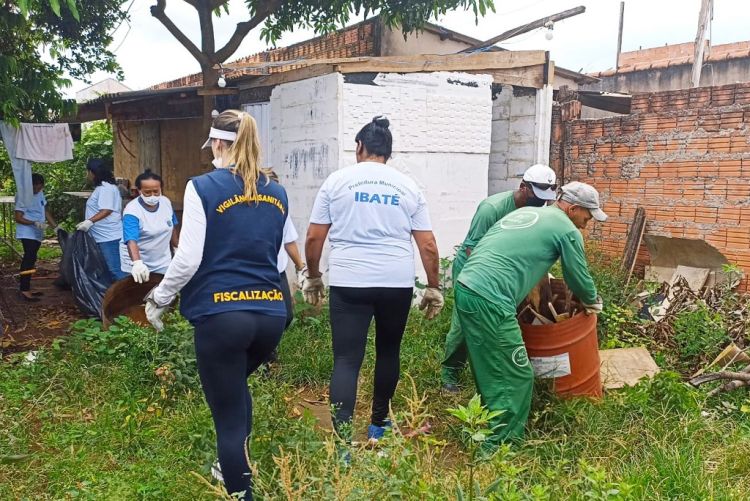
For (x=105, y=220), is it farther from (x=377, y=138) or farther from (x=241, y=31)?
(x=377, y=138)

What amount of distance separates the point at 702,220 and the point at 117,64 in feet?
22.7

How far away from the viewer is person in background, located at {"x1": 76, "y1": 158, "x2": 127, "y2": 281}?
6129 millimetres

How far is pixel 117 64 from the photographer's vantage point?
8.24m

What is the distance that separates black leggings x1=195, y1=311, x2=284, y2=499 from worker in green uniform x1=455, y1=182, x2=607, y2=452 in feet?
3.83

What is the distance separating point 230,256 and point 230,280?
9 centimetres

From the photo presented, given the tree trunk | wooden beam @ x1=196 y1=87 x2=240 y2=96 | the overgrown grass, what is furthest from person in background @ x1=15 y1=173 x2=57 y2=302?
the overgrown grass

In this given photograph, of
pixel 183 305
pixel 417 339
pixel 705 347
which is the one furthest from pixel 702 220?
pixel 183 305

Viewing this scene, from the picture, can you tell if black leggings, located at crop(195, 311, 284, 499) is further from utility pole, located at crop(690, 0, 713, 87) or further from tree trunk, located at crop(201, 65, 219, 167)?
utility pole, located at crop(690, 0, 713, 87)

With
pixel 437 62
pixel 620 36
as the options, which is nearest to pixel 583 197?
pixel 437 62

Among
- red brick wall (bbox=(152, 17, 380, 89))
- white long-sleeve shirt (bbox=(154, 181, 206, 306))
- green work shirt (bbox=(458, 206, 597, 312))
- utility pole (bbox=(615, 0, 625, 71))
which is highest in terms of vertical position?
utility pole (bbox=(615, 0, 625, 71))

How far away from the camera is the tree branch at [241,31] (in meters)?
6.90

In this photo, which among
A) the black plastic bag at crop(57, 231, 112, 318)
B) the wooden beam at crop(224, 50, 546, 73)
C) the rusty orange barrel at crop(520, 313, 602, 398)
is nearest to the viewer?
the rusty orange barrel at crop(520, 313, 602, 398)

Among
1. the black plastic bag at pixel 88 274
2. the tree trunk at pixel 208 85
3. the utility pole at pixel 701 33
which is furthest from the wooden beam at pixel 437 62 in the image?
the utility pole at pixel 701 33

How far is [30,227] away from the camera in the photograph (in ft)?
23.5
